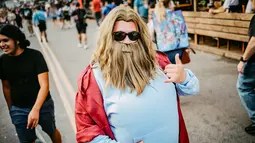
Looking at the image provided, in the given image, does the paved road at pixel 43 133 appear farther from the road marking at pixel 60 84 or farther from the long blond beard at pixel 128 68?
the long blond beard at pixel 128 68

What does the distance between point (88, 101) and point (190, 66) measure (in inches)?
216

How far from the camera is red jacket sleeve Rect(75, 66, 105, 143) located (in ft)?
5.08

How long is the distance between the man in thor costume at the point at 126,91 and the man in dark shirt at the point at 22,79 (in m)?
1.24

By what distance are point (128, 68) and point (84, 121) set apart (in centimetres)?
44

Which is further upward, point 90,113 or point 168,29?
point 168,29

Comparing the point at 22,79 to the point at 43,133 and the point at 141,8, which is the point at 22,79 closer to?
the point at 43,133

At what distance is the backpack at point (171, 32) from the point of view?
12.3 ft

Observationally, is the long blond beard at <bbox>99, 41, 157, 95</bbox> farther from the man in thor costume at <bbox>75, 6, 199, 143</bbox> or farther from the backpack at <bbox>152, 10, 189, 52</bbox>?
the backpack at <bbox>152, 10, 189, 52</bbox>

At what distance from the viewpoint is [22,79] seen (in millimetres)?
2709

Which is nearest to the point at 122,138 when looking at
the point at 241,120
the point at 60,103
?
the point at 241,120

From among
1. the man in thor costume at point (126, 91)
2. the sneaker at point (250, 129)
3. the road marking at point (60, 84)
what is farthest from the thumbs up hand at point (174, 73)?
the road marking at point (60, 84)

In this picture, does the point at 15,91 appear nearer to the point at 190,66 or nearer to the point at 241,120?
the point at 241,120

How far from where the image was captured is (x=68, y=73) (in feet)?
22.8

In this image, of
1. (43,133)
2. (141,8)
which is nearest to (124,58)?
(43,133)
